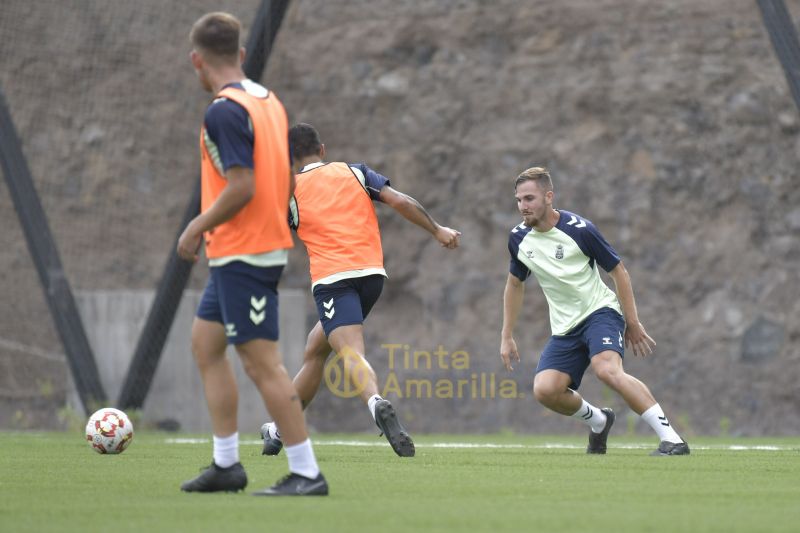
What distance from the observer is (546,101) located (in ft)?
54.9

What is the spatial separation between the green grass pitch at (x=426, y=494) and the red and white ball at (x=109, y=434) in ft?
0.29

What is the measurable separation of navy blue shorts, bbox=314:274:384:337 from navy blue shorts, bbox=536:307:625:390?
48.9 inches

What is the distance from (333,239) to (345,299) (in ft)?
1.35

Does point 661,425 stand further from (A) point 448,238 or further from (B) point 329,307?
(B) point 329,307

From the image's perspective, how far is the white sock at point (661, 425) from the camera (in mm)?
8616

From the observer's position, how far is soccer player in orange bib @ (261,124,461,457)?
28.5 ft

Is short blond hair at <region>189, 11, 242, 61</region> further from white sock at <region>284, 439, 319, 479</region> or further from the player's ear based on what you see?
white sock at <region>284, 439, 319, 479</region>

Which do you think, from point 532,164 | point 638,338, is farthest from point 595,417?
point 532,164

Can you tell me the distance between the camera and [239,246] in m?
5.55

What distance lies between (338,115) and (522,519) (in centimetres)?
1302

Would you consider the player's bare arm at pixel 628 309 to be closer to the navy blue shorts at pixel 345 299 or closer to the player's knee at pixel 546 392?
the player's knee at pixel 546 392

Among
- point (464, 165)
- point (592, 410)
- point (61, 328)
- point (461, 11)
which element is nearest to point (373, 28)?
point (461, 11)

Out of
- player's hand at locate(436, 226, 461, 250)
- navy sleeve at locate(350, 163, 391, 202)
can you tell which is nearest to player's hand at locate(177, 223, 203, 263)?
player's hand at locate(436, 226, 461, 250)

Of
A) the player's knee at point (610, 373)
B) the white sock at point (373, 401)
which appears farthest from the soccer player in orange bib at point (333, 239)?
the player's knee at point (610, 373)
